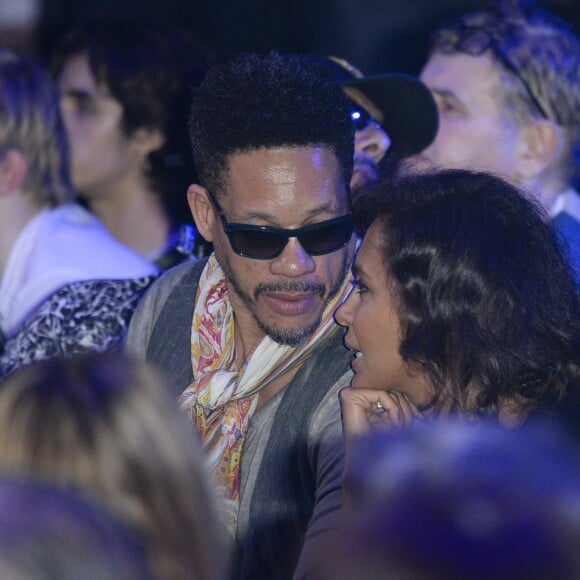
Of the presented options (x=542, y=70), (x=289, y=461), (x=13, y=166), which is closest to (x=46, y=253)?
(x=13, y=166)

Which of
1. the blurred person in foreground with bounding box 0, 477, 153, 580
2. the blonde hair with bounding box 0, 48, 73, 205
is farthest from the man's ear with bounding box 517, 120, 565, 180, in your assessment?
the blurred person in foreground with bounding box 0, 477, 153, 580

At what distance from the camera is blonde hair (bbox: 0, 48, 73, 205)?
13.9 ft

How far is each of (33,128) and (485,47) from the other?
71.8 inches

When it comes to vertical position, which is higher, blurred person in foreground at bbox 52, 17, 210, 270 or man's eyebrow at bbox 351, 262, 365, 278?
man's eyebrow at bbox 351, 262, 365, 278

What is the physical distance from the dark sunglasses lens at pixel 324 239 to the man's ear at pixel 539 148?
5.15ft

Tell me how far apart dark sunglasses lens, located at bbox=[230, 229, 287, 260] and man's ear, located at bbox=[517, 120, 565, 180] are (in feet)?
5.47

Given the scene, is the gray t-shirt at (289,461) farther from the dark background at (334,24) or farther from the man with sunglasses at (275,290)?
the dark background at (334,24)

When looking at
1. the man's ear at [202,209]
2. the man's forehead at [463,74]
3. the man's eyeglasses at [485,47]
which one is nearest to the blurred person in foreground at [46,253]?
the man's ear at [202,209]

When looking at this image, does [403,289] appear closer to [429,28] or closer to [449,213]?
[449,213]

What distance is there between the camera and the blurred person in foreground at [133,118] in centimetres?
502

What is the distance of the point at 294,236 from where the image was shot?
2.96 metres

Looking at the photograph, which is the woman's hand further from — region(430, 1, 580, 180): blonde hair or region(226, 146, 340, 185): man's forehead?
region(430, 1, 580, 180): blonde hair

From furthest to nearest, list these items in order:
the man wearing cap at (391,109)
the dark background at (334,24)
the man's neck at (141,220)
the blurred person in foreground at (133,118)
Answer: the dark background at (334,24) < the man's neck at (141,220) < the blurred person in foreground at (133,118) < the man wearing cap at (391,109)

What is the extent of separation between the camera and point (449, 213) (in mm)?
2730
